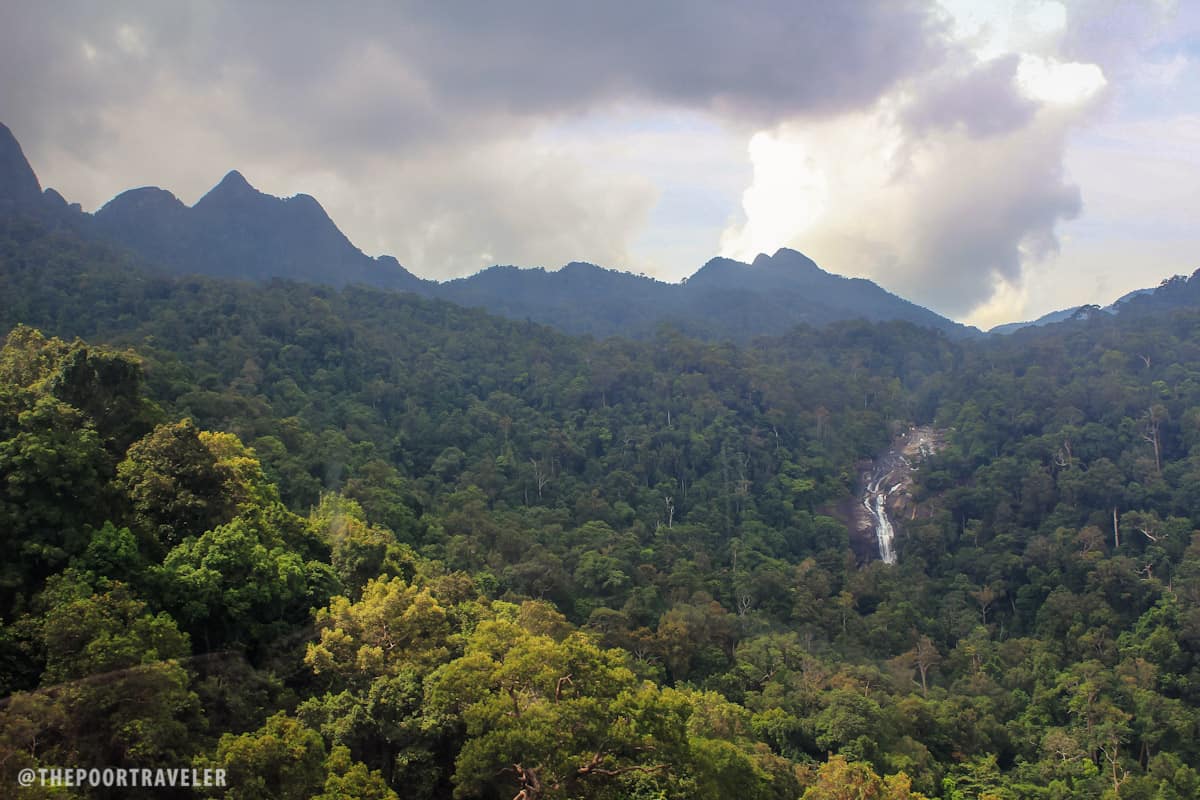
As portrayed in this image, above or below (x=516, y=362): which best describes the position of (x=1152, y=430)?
below

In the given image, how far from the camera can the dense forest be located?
1095 centimetres

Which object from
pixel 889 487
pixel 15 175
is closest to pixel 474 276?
pixel 15 175

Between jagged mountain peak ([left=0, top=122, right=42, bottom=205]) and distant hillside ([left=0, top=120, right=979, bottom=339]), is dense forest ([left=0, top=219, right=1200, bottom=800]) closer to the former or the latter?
jagged mountain peak ([left=0, top=122, right=42, bottom=205])

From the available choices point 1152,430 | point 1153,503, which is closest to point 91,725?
point 1153,503

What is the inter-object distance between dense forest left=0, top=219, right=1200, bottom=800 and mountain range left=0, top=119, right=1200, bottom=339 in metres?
23.2

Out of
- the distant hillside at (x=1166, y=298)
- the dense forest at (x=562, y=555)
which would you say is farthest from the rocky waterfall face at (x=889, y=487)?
the distant hillside at (x=1166, y=298)

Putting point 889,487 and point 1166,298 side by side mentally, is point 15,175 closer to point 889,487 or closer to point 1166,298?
point 889,487

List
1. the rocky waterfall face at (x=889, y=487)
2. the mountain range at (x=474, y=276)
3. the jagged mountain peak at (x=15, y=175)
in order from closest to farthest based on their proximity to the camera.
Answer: the rocky waterfall face at (x=889, y=487) < the jagged mountain peak at (x=15, y=175) < the mountain range at (x=474, y=276)

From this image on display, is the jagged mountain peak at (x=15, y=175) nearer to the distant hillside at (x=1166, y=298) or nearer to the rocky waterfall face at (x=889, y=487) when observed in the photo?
the rocky waterfall face at (x=889, y=487)

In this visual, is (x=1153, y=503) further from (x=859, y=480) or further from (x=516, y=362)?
(x=516, y=362)

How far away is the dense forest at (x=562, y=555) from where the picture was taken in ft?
35.9

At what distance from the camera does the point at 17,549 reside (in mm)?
11359

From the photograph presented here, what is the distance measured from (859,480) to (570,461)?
19.2 m

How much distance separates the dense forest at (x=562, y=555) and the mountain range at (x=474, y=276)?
2315cm
